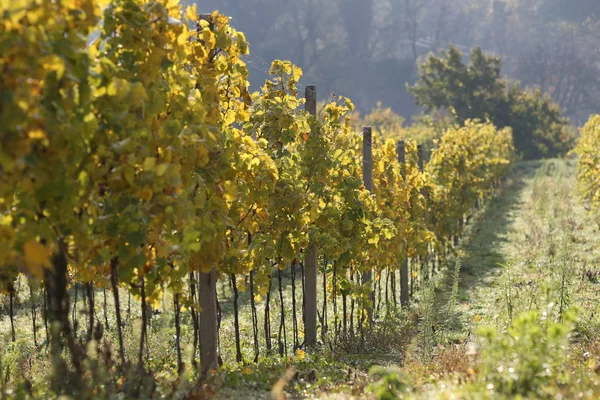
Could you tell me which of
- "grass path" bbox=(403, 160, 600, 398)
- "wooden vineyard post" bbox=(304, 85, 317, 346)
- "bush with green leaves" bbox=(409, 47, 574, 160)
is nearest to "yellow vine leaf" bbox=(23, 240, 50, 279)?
"grass path" bbox=(403, 160, 600, 398)

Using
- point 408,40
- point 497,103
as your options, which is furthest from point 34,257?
point 408,40

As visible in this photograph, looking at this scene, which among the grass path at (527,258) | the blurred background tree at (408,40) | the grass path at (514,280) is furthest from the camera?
the blurred background tree at (408,40)

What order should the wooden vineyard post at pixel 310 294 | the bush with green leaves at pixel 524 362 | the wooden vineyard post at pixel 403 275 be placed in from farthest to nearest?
the wooden vineyard post at pixel 403 275, the wooden vineyard post at pixel 310 294, the bush with green leaves at pixel 524 362

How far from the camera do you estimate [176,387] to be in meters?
4.55

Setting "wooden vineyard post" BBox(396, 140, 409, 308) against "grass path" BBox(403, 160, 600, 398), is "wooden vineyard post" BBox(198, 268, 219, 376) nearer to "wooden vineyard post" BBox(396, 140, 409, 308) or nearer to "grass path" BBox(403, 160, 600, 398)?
"grass path" BBox(403, 160, 600, 398)

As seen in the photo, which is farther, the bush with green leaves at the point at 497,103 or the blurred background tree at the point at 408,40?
the blurred background tree at the point at 408,40

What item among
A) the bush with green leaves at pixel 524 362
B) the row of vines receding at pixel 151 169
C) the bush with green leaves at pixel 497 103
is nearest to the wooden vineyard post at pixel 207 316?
the row of vines receding at pixel 151 169

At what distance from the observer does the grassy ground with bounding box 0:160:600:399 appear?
4.18 m

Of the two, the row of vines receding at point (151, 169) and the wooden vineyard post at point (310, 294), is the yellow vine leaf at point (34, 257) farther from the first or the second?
the wooden vineyard post at point (310, 294)

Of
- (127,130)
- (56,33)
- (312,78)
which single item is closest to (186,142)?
(127,130)

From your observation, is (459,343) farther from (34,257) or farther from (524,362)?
(34,257)

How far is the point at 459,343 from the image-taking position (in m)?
8.49

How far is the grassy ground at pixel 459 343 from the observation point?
4.18 m

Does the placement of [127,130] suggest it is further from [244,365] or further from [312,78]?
[312,78]
